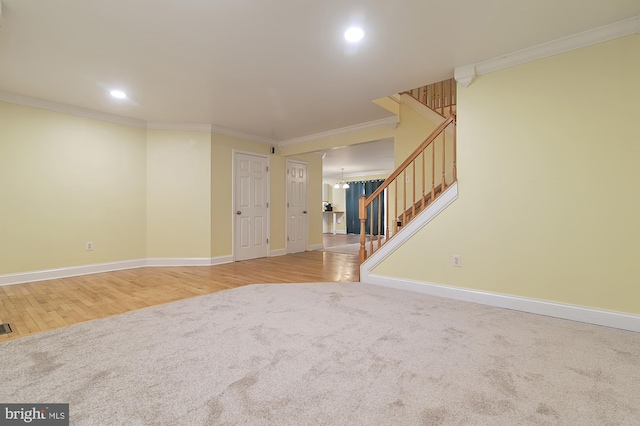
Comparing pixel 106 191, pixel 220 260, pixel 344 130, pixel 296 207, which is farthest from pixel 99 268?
pixel 344 130

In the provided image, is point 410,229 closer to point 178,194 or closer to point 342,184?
point 178,194

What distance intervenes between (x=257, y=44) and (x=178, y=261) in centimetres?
390

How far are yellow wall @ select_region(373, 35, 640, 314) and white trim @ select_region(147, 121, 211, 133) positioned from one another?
13.5ft

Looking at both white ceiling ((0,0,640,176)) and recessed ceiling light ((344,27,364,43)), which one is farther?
recessed ceiling light ((344,27,364,43))

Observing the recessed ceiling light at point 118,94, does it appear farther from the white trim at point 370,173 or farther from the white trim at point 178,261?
the white trim at point 370,173

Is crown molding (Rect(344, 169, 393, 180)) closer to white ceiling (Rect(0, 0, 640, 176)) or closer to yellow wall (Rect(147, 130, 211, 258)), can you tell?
white ceiling (Rect(0, 0, 640, 176))

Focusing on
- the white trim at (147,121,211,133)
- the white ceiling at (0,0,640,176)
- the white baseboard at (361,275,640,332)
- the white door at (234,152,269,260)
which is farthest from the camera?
the white door at (234,152,269,260)

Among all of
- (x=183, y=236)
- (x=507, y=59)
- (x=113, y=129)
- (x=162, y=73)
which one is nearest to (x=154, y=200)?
(x=183, y=236)

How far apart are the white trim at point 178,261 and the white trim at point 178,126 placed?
91.0 inches

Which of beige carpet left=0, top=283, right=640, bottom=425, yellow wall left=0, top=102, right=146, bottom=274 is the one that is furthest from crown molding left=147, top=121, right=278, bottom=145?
beige carpet left=0, top=283, right=640, bottom=425

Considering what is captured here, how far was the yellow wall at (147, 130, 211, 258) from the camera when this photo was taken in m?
4.90

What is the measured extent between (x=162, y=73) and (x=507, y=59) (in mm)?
3637

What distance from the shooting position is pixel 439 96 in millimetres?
4453

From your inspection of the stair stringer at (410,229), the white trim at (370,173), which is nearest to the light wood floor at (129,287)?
the stair stringer at (410,229)
